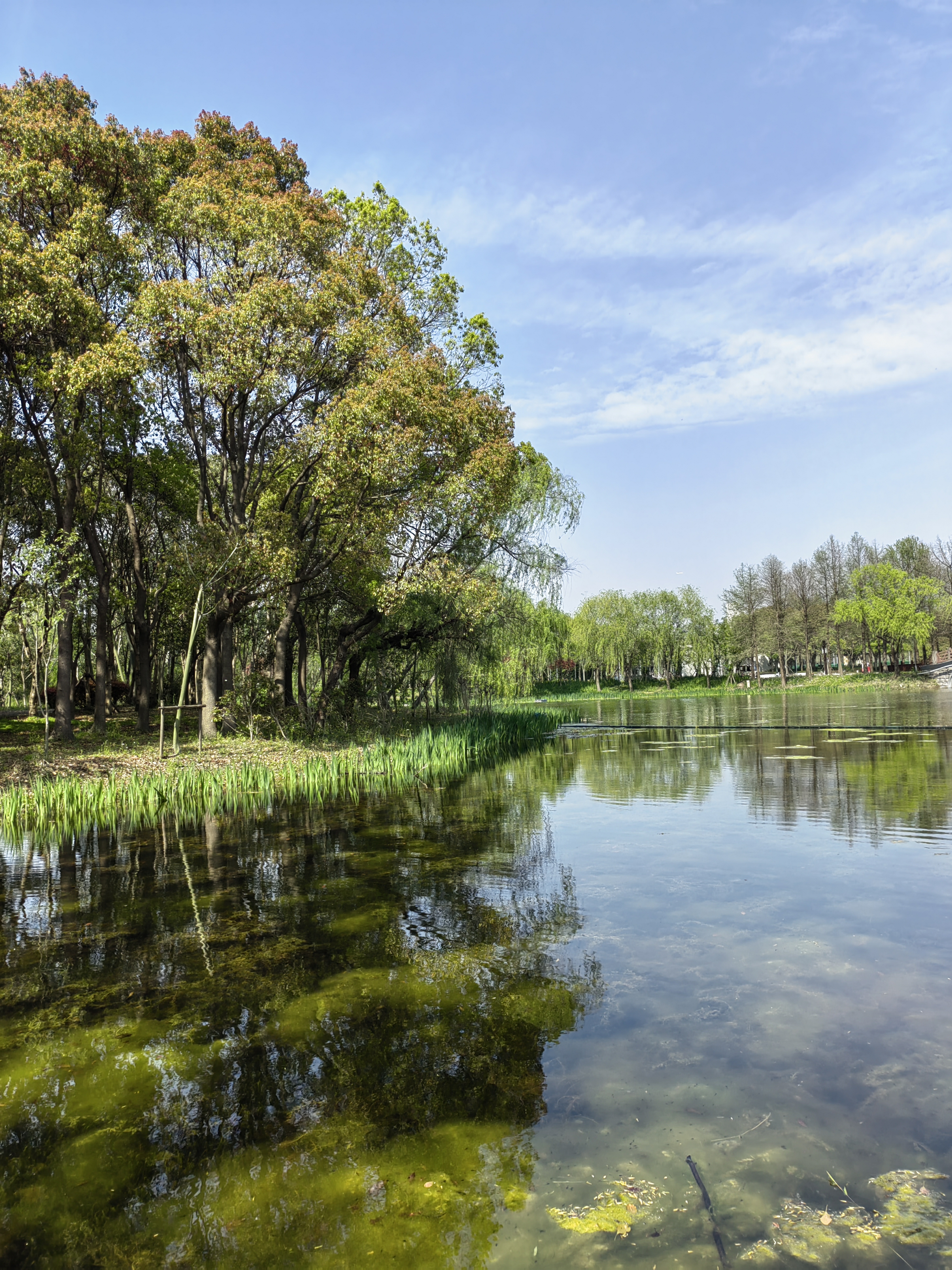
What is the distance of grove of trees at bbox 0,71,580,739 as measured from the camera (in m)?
15.0

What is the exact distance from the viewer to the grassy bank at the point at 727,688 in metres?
48.8

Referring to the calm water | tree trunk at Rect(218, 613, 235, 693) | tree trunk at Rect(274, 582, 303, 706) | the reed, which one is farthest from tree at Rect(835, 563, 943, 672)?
the calm water

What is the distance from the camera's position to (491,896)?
673 cm

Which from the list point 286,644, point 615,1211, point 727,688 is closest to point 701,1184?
point 615,1211

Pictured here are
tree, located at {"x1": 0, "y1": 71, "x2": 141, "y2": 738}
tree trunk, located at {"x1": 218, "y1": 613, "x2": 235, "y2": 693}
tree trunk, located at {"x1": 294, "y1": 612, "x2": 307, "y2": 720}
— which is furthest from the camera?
tree trunk, located at {"x1": 294, "y1": 612, "x2": 307, "y2": 720}

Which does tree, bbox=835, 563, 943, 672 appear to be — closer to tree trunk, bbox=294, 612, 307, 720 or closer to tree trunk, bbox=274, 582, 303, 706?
tree trunk, bbox=294, 612, 307, 720

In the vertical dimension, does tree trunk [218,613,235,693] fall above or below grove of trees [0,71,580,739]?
below

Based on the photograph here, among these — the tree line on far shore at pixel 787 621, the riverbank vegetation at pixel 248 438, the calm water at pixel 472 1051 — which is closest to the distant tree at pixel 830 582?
the tree line on far shore at pixel 787 621

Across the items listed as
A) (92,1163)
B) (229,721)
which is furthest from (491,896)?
(229,721)

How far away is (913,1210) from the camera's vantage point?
107 inches

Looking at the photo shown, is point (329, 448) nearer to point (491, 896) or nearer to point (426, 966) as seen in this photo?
point (491, 896)

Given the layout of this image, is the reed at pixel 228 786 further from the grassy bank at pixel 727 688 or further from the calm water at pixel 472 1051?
the grassy bank at pixel 727 688

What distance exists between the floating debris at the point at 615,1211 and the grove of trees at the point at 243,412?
38.6 feet

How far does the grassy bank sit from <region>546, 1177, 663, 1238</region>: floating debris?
38.1 m
